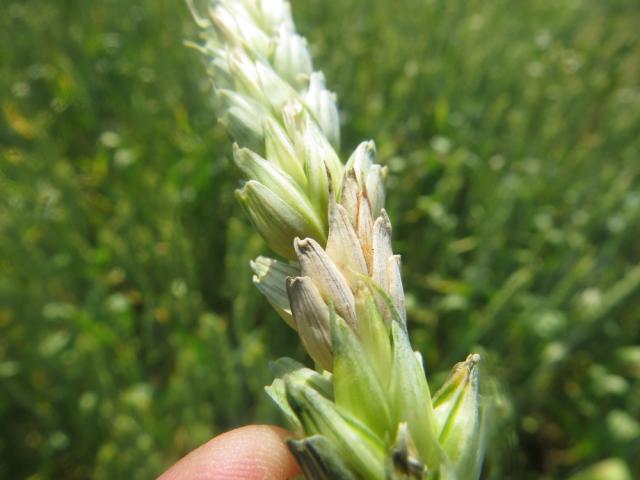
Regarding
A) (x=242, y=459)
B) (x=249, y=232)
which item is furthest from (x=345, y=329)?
(x=249, y=232)

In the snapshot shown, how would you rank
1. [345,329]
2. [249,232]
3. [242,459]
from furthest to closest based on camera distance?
[249,232] → [242,459] → [345,329]

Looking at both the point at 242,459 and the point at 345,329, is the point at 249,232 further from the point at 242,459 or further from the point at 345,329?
the point at 345,329

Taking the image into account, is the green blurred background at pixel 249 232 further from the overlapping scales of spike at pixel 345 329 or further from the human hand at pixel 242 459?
the overlapping scales of spike at pixel 345 329

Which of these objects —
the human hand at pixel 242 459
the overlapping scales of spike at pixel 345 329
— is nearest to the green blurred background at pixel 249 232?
the human hand at pixel 242 459

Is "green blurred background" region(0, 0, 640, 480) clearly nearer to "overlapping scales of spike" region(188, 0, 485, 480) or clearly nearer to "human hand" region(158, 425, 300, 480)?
"human hand" region(158, 425, 300, 480)

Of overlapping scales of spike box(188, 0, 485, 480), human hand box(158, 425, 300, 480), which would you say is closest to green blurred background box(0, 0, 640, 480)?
human hand box(158, 425, 300, 480)
